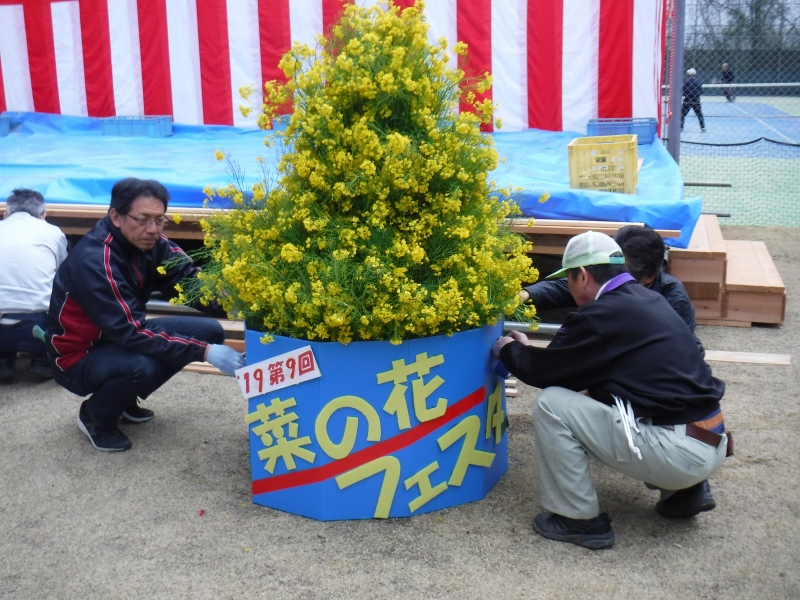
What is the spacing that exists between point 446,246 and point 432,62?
677 millimetres

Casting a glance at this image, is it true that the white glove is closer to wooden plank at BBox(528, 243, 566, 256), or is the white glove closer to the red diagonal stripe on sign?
the red diagonal stripe on sign

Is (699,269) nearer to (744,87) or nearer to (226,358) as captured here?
(226,358)

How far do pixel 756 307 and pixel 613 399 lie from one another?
3.17 metres

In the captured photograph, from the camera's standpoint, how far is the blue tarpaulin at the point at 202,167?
4.94m

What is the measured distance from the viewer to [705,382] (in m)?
2.82

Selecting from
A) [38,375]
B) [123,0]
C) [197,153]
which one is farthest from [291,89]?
[123,0]

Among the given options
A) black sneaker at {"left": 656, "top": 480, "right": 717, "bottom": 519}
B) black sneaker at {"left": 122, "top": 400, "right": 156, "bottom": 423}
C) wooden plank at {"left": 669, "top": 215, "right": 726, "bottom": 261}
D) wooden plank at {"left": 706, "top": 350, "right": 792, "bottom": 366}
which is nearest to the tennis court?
wooden plank at {"left": 669, "top": 215, "right": 726, "bottom": 261}

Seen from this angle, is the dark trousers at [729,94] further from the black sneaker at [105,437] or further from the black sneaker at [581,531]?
the black sneaker at [105,437]

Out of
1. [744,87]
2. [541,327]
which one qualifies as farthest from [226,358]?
[744,87]

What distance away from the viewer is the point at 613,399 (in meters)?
2.81

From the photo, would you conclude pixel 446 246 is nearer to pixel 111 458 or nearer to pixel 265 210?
pixel 265 210

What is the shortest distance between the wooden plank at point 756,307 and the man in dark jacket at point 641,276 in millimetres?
2017

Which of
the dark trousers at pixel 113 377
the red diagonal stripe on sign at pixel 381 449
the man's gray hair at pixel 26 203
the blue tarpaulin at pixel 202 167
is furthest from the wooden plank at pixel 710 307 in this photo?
the man's gray hair at pixel 26 203

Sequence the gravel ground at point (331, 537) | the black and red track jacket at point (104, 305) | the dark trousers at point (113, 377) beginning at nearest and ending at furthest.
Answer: the gravel ground at point (331, 537) < the black and red track jacket at point (104, 305) < the dark trousers at point (113, 377)
